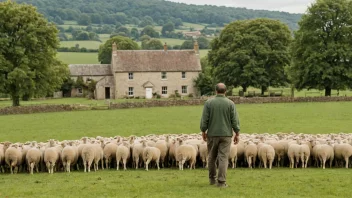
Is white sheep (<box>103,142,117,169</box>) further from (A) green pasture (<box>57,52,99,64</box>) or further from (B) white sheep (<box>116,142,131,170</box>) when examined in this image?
(A) green pasture (<box>57,52,99,64</box>)

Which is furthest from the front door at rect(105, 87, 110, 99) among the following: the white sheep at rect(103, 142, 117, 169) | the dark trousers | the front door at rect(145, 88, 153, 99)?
the dark trousers

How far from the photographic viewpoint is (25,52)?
52.7 m

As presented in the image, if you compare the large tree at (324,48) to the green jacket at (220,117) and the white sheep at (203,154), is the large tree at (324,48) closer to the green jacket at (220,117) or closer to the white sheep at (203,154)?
the white sheep at (203,154)

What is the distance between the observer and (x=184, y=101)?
53.2 m

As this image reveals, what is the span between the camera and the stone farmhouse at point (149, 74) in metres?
76.8

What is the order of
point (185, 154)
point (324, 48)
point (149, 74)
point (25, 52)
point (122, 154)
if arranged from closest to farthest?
1. point (185, 154)
2. point (122, 154)
3. point (25, 52)
4. point (324, 48)
5. point (149, 74)

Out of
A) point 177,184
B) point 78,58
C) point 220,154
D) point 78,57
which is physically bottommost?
point 177,184

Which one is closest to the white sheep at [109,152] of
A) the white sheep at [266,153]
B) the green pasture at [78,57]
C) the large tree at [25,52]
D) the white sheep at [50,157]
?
the white sheep at [50,157]

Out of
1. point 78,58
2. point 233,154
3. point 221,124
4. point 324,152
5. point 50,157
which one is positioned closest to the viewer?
point 221,124

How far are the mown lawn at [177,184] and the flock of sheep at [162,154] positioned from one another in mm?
609

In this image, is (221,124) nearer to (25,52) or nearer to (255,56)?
(25,52)

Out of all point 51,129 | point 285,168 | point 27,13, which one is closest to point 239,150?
point 285,168

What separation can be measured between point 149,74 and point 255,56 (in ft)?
57.6

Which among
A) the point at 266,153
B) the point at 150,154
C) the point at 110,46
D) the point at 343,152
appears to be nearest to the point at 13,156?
the point at 150,154
